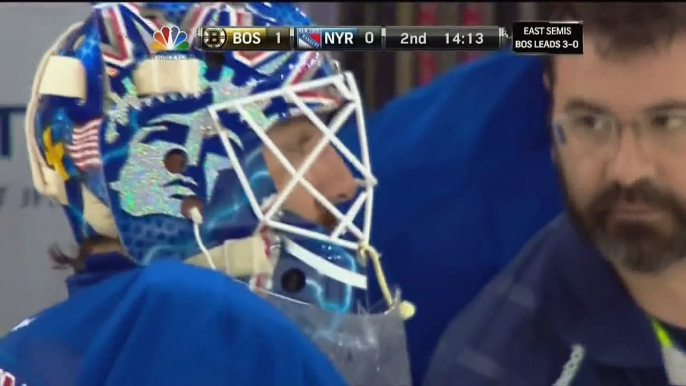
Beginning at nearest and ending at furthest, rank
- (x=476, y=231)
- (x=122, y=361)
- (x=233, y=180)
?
(x=122, y=361), (x=233, y=180), (x=476, y=231)

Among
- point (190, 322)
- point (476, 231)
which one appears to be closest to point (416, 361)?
point (476, 231)

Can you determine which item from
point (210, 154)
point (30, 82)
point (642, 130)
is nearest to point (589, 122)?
point (642, 130)

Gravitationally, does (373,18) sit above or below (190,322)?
above

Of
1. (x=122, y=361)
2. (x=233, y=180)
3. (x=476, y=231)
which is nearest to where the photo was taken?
(x=122, y=361)

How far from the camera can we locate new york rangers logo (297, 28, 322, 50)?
1.69 feet

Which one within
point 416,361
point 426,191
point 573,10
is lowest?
point 416,361

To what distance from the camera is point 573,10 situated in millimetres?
544

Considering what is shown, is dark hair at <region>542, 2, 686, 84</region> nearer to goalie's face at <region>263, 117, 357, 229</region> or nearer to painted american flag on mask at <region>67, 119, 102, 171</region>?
goalie's face at <region>263, 117, 357, 229</region>

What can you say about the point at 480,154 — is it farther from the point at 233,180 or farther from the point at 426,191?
the point at 233,180

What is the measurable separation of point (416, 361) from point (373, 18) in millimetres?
252

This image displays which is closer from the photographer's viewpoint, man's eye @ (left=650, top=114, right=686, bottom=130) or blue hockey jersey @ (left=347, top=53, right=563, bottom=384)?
man's eye @ (left=650, top=114, right=686, bottom=130)

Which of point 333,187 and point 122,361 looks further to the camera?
point 333,187

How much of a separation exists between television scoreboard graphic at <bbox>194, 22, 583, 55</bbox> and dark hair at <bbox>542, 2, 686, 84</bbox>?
0.01m

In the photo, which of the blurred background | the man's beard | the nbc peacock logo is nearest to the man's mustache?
the man's beard
